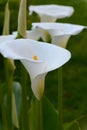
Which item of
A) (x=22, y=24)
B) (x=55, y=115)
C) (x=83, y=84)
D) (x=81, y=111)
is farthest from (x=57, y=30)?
(x=83, y=84)

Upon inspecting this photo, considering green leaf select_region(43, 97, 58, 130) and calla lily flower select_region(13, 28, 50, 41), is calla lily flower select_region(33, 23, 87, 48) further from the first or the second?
green leaf select_region(43, 97, 58, 130)

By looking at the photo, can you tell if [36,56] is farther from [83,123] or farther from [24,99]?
→ [83,123]

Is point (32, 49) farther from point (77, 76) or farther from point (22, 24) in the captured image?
point (77, 76)

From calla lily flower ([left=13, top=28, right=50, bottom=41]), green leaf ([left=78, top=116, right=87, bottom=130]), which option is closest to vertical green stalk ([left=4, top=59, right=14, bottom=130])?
calla lily flower ([left=13, top=28, right=50, bottom=41])

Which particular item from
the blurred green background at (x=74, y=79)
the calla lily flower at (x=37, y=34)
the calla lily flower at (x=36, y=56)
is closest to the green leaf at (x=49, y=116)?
the calla lily flower at (x=37, y=34)

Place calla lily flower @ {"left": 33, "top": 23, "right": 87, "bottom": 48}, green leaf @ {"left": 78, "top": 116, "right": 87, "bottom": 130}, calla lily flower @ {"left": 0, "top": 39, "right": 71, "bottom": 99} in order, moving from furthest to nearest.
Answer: green leaf @ {"left": 78, "top": 116, "right": 87, "bottom": 130} → calla lily flower @ {"left": 33, "top": 23, "right": 87, "bottom": 48} → calla lily flower @ {"left": 0, "top": 39, "right": 71, "bottom": 99}

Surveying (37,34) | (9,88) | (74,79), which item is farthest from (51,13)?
(74,79)

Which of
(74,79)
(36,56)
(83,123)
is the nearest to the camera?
(36,56)

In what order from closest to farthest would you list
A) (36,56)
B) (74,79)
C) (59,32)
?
(36,56)
(59,32)
(74,79)
